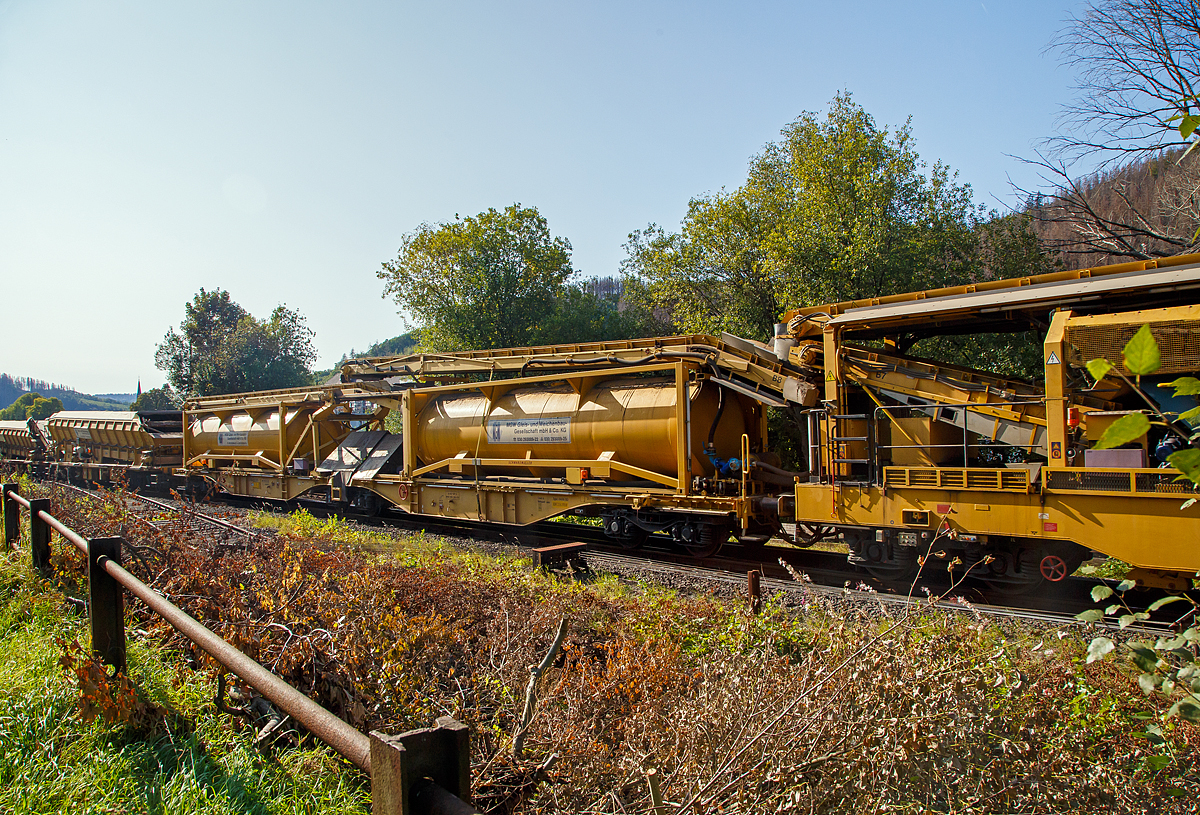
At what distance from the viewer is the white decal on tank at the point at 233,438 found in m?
19.8

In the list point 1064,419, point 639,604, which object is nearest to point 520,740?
point 639,604

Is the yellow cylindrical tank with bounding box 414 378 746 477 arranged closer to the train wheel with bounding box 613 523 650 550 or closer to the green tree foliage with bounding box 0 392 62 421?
the train wheel with bounding box 613 523 650 550

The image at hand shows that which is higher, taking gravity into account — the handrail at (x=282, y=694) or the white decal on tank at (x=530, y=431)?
the white decal on tank at (x=530, y=431)

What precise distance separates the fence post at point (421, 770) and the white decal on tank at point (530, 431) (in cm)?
990

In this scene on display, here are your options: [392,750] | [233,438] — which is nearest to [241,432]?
[233,438]

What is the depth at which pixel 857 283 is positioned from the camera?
1970 cm

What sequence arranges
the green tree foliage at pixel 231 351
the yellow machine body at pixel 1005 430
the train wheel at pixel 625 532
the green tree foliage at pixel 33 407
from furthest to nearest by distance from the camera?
the green tree foliage at pixel 33 407 < the green tree foliage at pixel 231 351 < the train wheel at pixel 625 532 < the yellow machine body at pixel 1005 430

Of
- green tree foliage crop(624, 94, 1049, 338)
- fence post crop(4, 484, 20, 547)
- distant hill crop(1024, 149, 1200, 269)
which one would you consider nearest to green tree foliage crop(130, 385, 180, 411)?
green tree foliage crop(624, 94, 1049, 338)

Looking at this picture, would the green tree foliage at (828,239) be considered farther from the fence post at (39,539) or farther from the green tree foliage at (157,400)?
the green tree foliage at (157,400)

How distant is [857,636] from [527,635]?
103 inches

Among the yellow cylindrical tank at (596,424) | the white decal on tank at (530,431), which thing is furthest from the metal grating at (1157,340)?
the white decal on tank at (530,431)

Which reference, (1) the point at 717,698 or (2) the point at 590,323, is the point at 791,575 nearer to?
(1) the point at 717,698

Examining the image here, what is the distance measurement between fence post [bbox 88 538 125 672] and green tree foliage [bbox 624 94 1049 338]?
18.6 meters

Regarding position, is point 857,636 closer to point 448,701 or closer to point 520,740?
point 520,740
